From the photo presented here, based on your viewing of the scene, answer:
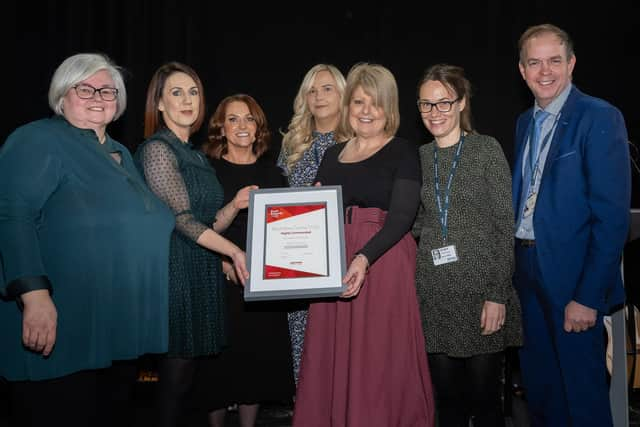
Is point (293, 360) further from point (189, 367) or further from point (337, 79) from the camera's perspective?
point (337, 79)

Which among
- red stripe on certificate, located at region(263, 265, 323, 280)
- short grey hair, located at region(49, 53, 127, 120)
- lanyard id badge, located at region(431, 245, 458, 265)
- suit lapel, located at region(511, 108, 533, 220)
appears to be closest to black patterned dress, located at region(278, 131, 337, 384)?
red stripe on certificate, located at region(263, 265, 323, 280)

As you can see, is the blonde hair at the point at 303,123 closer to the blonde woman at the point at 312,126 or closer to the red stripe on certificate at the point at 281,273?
the blonde woman at the point at 312,126

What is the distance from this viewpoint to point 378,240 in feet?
7.20

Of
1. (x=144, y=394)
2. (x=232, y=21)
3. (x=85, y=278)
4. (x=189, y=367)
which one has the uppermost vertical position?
(x=232, y=21)

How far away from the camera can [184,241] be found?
2314 millimetres

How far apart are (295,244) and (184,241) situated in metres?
0.50

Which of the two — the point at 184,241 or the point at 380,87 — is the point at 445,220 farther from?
the point at 184,241

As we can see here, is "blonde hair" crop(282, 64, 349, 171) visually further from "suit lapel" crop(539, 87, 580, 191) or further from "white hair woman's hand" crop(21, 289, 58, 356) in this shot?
"white hair woman's hand" crop(21, 289, 58, 356)

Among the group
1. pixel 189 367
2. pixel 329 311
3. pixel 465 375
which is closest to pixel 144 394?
pixel 189 367

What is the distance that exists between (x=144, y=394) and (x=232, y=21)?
299 centimetres

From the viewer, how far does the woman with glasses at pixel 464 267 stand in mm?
2248

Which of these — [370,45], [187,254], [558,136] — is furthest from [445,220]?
[370,45]

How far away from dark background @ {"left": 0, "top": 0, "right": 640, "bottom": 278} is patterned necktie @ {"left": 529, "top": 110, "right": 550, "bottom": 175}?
1.82 m

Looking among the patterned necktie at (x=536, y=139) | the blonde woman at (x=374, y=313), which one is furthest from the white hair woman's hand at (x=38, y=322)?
the patterned necktie at (x=536, y=139)
